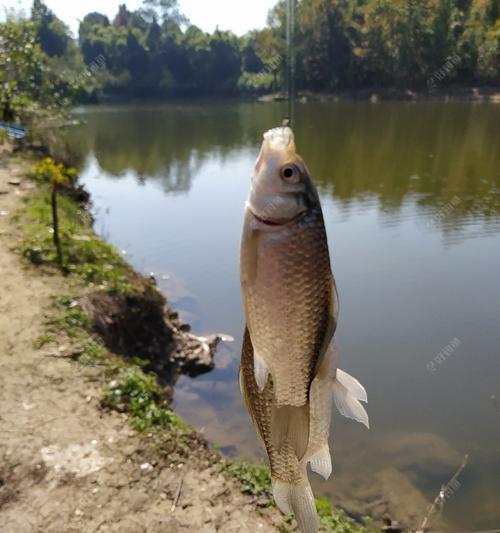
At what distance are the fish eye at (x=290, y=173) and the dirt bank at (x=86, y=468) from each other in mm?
3147

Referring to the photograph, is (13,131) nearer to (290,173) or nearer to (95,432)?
(95,432)

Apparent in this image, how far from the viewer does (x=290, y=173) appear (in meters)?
1.27

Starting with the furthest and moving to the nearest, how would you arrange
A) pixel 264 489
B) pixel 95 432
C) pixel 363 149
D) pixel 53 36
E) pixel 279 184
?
pixel 53 36, pixel 363 149, pixel 95 432, pixel 264 489, pixel 279 184

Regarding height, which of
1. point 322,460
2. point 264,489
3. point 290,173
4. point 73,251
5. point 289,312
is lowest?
point 264,489

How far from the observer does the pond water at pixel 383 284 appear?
5.91m

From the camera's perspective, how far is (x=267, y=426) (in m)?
1.59

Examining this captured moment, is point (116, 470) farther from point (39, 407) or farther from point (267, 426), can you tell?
point (267, 426)

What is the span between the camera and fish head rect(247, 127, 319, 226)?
4.14ft

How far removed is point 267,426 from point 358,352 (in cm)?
648

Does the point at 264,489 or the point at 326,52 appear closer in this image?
the point at 264,489

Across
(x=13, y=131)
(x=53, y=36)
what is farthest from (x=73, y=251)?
(x=53, y=36)

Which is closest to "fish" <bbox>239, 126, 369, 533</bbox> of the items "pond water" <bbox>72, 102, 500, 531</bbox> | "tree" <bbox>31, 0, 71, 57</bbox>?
"pond water" <bbox>72, 102, 500, 531</bbox>

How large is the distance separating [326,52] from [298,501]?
5342 centimetres

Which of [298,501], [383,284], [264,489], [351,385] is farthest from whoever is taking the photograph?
[383,284]
